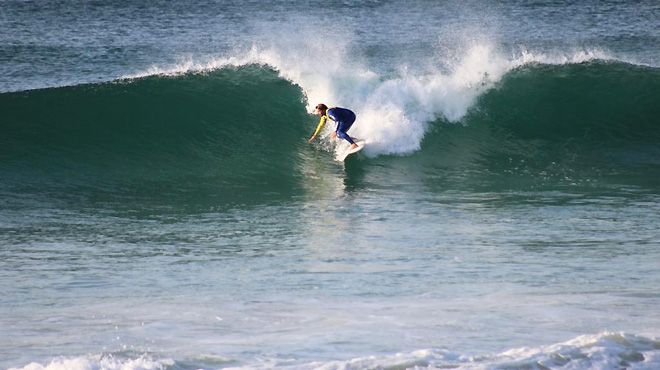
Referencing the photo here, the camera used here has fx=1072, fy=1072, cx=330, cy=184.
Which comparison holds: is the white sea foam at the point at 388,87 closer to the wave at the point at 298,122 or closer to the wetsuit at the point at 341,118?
the wave at the point at 298,122

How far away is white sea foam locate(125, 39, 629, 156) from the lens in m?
16.8

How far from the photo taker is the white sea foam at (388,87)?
16781 mm

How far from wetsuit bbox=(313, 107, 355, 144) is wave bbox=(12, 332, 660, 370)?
24.8ft

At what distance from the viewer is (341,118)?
1516cm

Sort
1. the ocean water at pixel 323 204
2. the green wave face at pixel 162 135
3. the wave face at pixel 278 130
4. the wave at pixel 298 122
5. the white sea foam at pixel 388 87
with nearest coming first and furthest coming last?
the ocean water at pixel 323 204 < the green wave face at pixel 162 135 < the wave face at pixel 278 130 < the wave at pixel 298 122 < the white sea foam at pixel 388 87

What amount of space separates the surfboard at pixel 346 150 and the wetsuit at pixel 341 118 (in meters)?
0.40

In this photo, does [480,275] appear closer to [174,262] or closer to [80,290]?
[174,262]

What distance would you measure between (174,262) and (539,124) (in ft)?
30.4

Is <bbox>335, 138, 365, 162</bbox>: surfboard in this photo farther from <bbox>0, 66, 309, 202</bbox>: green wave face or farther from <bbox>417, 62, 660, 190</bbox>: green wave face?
<bbox>417, 62, 660, 190</bbox>: green wave face

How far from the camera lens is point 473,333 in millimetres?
8336

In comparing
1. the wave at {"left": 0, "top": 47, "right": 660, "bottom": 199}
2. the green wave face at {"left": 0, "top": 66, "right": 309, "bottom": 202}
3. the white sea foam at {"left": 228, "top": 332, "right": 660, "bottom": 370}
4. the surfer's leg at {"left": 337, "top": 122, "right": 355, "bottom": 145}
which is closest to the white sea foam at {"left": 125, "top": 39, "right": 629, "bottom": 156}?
the wave at {"left": 0, "top": 47, "right": 660, "bottom": 199}

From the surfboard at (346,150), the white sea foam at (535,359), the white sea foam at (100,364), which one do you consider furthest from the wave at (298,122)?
the white sea foam at (535,359)

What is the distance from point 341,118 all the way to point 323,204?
204 centimetres

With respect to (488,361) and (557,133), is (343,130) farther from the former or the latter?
(488,361)
